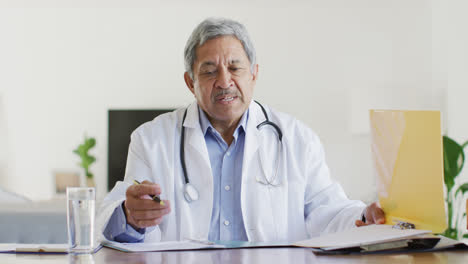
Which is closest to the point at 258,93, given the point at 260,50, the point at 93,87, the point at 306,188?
the point at 260,50

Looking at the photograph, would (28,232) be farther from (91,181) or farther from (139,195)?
(91,181)

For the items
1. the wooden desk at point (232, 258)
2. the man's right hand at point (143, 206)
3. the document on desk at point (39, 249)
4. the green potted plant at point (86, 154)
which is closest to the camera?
the wooden desk at point (232, 258)

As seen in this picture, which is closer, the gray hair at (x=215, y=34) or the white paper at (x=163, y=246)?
the white paper at (x=163, y=246)

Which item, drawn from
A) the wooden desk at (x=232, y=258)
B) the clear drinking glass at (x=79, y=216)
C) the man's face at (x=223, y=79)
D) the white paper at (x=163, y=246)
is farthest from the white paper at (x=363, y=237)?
the man's face at (x=223, y=79)

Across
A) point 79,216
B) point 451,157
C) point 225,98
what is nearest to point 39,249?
point 79,216

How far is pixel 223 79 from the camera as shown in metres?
1.95

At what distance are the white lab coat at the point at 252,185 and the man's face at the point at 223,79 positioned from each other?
0.27ft

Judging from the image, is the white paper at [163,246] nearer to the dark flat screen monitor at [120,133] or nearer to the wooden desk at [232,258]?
the wooden desk at [232,258]

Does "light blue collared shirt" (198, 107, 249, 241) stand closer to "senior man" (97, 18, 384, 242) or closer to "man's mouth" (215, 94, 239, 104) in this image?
"senior man" (97, 18, 384, 242)

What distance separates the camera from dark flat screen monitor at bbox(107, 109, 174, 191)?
17.9 feet

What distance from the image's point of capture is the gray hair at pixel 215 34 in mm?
1978

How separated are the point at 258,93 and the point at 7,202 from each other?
145 inches

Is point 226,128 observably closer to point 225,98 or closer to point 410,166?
point 225,98

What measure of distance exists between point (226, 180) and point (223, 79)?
365 mm
